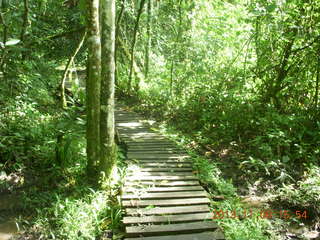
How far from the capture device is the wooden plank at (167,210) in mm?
4283

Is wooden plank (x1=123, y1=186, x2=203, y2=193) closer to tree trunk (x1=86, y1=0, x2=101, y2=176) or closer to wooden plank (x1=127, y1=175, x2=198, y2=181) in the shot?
wooden plank (x1=127, y1=175, x2=198, y2=181)

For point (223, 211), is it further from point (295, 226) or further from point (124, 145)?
point (124, 145)

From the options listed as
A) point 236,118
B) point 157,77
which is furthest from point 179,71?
point 236,118

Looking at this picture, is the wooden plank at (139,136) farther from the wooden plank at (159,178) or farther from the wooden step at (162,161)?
the wooden plank at (159,178)

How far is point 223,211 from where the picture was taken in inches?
185

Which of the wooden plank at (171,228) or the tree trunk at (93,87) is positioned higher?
the tree trunk at (93,87)

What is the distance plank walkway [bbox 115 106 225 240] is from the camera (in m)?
3.97

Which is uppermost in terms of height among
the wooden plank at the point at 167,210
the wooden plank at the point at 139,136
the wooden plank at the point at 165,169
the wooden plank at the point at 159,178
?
the wooden plank at the point at 139,136

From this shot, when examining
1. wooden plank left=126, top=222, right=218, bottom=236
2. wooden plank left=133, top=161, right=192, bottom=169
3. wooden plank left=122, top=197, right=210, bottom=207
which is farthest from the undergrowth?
wooden plank left=133, top=161, right=192, bottom=169

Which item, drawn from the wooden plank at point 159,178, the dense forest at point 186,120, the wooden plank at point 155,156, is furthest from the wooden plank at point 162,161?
the wooden plank at point 159,178

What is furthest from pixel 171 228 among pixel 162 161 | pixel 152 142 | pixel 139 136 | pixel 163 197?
pixel 139 136

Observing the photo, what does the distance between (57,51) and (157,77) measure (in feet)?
14.4
